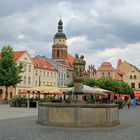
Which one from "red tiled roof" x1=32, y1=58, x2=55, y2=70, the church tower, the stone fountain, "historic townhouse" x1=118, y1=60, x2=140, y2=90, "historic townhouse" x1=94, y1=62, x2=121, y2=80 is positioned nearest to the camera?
the stone fountain

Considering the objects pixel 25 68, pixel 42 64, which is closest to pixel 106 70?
pixel 42 64

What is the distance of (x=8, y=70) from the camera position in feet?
192

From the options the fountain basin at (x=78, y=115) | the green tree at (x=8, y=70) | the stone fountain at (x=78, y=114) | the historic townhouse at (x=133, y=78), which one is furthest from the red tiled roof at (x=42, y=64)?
the fountain basin at (x=78, y=115)

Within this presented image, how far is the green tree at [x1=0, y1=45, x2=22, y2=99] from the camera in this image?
5781 centimetres

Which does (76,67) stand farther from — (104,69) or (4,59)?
(104,69)

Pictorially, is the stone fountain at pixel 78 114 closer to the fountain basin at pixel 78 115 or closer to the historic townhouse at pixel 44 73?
the fountain basin at pixel 78 115

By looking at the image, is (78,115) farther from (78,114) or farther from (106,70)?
(106,70)

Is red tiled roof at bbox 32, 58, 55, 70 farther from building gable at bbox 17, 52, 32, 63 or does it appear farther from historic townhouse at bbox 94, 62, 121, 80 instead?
historic townhouse at bbox 94, 62, 121, 80

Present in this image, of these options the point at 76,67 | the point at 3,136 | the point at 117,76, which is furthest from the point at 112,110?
the point at 117,76

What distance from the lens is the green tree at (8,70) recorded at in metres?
57.8

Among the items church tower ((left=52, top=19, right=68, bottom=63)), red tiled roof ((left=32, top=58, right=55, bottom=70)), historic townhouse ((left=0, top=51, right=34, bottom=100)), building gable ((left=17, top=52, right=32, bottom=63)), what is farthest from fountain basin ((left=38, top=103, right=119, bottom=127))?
church tower ((left=52, top=19, right=68, bottom=63))

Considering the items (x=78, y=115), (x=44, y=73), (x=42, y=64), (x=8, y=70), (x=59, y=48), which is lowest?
(x=78, y=115)

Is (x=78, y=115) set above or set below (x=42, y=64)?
below

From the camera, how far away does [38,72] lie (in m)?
97.1
